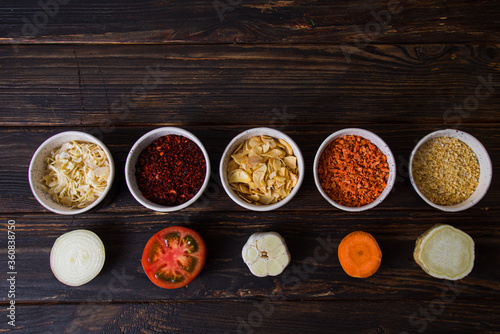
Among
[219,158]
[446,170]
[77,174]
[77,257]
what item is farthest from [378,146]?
[77,257]

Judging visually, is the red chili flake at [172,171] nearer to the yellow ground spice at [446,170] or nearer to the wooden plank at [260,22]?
the wooden plank at [260,22]

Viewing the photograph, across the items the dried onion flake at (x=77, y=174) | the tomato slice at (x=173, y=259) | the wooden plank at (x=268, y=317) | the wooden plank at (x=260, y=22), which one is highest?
the wooden plank at (x=260, y=22)

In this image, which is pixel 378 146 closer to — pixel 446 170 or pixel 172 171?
pixel 446 170

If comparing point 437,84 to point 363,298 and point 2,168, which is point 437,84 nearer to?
point 363,298

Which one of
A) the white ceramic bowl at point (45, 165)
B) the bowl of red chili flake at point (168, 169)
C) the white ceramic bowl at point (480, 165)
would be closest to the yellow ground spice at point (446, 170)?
the white ceramic bowl at point (480, 165)

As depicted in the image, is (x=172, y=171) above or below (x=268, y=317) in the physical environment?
above

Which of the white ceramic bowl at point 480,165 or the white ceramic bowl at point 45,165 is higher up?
the white ceramic bowl at point 480,165
